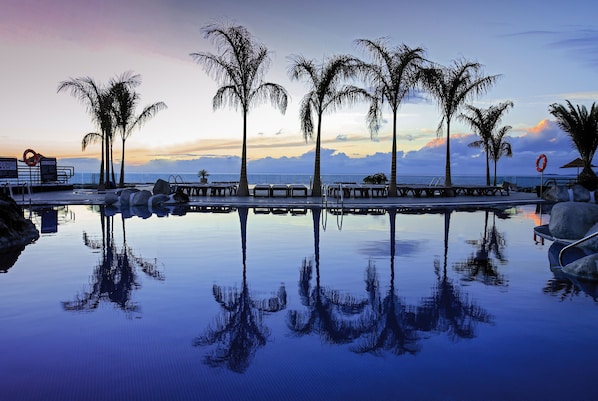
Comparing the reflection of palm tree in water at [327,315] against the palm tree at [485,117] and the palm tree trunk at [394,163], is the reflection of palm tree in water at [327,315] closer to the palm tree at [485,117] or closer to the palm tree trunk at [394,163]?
the palm tree trunk at [394,163]

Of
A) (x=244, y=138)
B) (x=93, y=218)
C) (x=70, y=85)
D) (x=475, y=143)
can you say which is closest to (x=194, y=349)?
(x=93, y=218)

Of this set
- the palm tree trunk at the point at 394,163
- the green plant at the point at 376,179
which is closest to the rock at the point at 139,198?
the palm tree trunk at the point at 394,163

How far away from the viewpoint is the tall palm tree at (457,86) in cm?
2808

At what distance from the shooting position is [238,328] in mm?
5426

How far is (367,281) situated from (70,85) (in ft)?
103

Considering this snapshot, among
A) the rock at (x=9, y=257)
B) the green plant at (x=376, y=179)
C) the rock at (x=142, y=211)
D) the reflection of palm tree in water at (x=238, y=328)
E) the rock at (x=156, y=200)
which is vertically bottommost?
the reflection of palm tree in water at (x=238, y=328)

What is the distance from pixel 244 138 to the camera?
25.6 m

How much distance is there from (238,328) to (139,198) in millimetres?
17707

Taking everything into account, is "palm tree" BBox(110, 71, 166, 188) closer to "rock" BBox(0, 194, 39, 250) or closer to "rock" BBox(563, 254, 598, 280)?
"rock" BBox(0, 194, 39, 250)

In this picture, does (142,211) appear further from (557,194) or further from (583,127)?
(583,127)

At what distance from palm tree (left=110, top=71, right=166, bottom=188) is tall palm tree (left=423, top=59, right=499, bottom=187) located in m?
19.9

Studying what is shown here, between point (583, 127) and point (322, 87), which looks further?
point (583, 127)

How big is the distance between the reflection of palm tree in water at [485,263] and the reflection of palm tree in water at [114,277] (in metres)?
5.12

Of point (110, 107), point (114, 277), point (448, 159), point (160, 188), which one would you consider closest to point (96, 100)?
point (110, 107)
